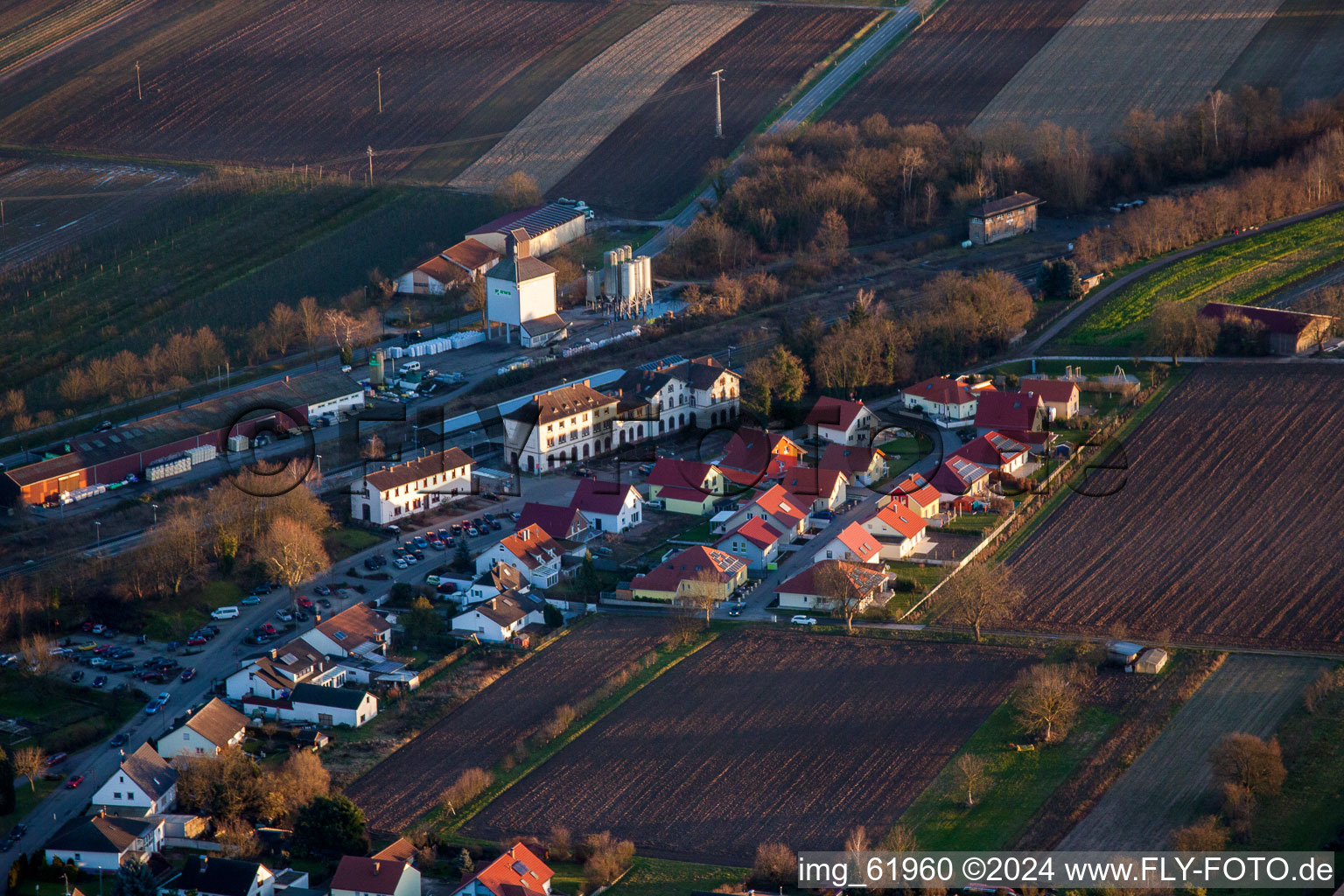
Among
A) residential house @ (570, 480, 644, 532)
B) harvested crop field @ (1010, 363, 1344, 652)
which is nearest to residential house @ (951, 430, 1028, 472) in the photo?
harvested crop field @ (1010, 363, 1344, 652)

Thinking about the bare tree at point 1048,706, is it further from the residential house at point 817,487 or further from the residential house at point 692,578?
the residential house at point 817,487

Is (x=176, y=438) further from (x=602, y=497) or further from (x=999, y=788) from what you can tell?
(x=999, y=788)

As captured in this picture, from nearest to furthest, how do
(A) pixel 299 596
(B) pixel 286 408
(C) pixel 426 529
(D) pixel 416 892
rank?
(D) pixel 416 892 < (A) pixel 299 596 < (C) pixel 426 529 < (B) pixel 286 408

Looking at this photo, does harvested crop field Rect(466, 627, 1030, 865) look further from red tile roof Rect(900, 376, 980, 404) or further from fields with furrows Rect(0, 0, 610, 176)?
fields with furrows Rect(0, 0, 610, 176)

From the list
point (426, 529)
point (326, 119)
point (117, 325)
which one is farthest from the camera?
point (326, 119)

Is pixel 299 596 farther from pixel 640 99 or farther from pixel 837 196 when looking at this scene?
pixel 640 99

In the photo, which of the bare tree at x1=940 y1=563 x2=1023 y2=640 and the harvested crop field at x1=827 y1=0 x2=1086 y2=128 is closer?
the bare tree at x1=940 y1=563 x2=1023 y2=640

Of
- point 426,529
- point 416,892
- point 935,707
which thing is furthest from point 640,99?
point 416,892

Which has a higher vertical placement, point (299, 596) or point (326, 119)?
point (326, 119)
